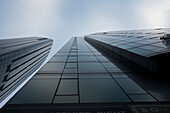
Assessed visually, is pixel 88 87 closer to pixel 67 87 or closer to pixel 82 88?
pixel 82 88

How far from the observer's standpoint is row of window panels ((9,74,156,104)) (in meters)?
7.17

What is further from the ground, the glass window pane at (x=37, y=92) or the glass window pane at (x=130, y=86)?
the glass window pane at (x=37, y=92)

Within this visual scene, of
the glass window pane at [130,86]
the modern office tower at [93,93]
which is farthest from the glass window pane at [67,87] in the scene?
the glass window pane at [130,86]

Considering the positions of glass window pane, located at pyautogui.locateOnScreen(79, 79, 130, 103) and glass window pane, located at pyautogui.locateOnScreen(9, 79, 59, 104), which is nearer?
glass window pane, located at pyautogui.locateOnScreen(9, 79, 59, 104)

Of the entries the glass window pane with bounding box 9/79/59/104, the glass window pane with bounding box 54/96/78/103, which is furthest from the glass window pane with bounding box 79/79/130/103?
the glass window pane with bounding box 9/79/59/104

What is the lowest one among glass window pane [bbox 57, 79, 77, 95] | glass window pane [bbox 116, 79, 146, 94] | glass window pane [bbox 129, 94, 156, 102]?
glass window pane [bbox 129, 94, 156, 102]

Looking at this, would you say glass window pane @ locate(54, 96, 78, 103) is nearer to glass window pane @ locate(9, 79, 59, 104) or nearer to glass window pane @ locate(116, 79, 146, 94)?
glass window pane @ locate(9, 79, 59, 104)

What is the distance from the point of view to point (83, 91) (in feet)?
26.2

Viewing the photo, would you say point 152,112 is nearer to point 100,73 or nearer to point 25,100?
point 100,73

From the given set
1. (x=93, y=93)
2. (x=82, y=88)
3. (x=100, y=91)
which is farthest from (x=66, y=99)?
(x=100, y=91)

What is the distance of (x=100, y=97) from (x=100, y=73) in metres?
3.61

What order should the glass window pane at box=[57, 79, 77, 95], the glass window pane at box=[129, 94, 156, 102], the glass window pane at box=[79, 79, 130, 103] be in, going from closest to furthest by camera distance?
the glass window pane at box=[129, 94, 156, 102] → the glass window pane at box=[79, 79, 130, 103] → the glass window pane at box=[57, 79, 77, 95]

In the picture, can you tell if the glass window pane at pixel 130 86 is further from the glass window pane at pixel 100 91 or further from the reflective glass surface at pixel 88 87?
the glass window pane at pixel 100 91

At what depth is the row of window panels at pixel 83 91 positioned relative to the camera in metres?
7.17
